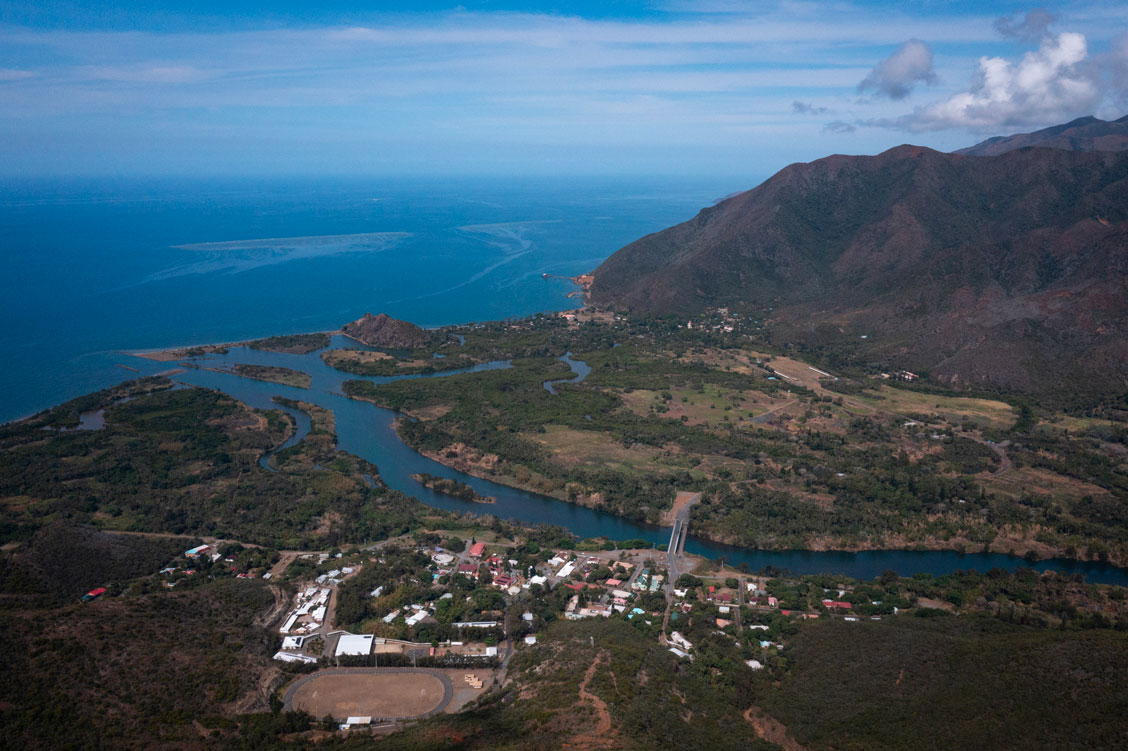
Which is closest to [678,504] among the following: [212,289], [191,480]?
[191,480]

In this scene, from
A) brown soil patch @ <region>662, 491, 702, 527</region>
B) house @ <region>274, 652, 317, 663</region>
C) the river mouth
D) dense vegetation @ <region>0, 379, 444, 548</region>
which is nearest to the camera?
house @ <region>274, 652, 317, 663</region>

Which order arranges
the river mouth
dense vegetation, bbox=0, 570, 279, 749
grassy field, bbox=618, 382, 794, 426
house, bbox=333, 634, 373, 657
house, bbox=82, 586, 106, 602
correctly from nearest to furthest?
dense vegetation, bbox=0, 570, 279, 749 < house, bbox=333, 634, 373, 657 < house, bbox=82, 586, 106, 602 < the river mouth < grassy field, bbox=618, 382, 794, 426

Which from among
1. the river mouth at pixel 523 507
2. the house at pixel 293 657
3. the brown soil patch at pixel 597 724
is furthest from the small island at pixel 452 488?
the brown soil patch at pixel 597 724

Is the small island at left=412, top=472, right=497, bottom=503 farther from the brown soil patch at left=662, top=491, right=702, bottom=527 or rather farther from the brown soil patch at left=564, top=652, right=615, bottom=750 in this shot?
the brown soil patch at left=564, top=652, right=615, bottom=750

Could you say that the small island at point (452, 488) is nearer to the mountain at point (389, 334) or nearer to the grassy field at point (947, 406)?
the mountain at point (389, 334)

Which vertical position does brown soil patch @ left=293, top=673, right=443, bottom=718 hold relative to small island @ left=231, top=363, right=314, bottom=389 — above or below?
below

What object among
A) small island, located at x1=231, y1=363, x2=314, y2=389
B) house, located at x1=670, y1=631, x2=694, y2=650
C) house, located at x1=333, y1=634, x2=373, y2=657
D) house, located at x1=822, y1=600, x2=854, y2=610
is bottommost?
house, located at x1=333, y1=634, x2=373, y2=657

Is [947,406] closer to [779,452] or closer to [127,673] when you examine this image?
[779,452]

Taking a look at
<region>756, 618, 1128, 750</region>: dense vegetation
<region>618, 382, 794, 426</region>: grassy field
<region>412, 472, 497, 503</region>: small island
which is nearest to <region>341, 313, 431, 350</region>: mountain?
<region>618, 382, 794, 426</region>: grassy field
